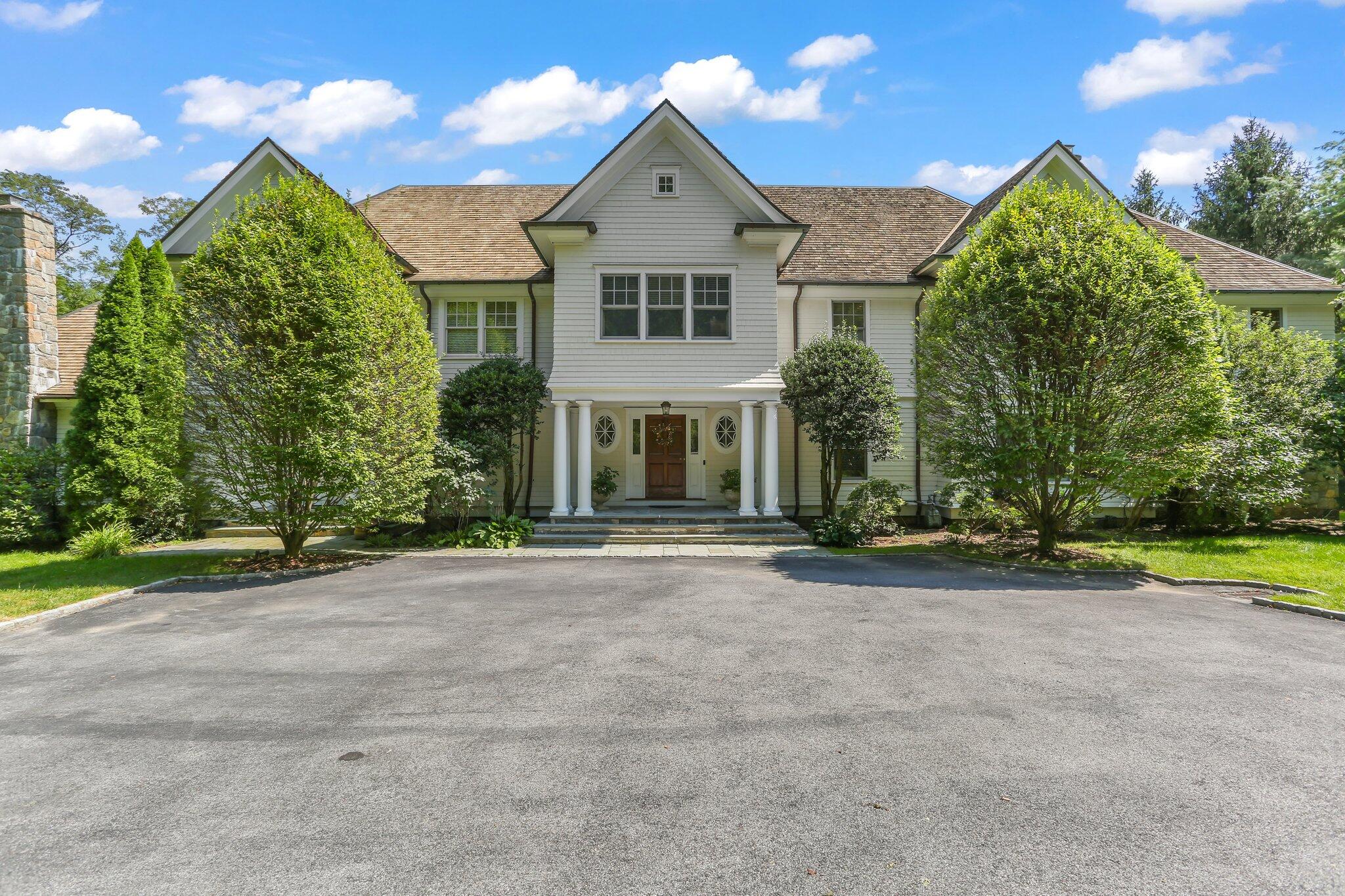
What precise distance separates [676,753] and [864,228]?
18.8 meters

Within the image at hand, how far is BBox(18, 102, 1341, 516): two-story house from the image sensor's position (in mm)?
16094

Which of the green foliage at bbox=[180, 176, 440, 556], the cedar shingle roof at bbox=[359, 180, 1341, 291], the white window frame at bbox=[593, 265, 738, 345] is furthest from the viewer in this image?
the cedar shingle roof at bbox=[359, 180, 1341, 291]

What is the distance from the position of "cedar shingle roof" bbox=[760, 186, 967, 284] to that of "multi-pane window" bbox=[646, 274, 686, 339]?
Answer: 3254mm

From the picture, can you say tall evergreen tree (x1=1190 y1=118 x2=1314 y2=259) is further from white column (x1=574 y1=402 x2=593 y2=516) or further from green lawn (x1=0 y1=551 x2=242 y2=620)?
green lawn (x1=0 y1=551 x2=242 y2=620)

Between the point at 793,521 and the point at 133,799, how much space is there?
15.2 m

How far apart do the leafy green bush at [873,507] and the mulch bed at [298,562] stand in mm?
10095

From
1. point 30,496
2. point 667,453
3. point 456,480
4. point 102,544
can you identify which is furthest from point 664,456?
point 30,496

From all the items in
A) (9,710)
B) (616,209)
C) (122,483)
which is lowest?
(9,710)

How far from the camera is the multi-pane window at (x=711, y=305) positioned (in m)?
16.3

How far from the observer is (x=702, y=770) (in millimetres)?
4254

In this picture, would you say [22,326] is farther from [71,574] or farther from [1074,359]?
[1074,359]

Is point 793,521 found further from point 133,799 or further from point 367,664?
point 133,799

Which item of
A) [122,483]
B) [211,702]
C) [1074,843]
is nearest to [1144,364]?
[1074,843]

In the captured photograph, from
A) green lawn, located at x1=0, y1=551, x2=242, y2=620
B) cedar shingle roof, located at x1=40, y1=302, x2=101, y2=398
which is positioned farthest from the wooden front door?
cedar shingle roof, located at x1=40, y1=302, x2=101, y2=398
